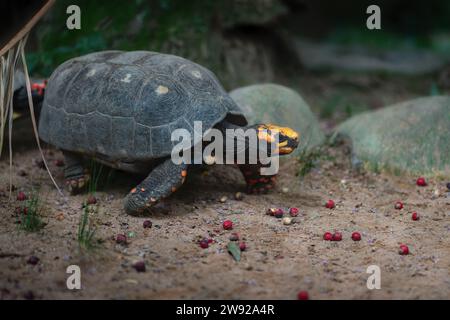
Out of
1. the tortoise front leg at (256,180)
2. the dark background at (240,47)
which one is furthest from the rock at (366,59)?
the tortoise front leg at (256,180)

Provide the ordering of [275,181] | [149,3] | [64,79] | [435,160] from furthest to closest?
[149,3] < [435,160] < [275,181] < [64,79]

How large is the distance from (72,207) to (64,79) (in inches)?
46.2

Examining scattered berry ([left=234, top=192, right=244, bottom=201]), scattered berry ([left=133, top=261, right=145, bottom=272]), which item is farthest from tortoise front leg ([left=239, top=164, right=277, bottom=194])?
scattered berry ([left=133, top=261, right=145, bottom=272])

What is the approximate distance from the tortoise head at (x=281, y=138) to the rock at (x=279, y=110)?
4.49 ft

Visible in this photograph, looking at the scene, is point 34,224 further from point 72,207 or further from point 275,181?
point 275,181

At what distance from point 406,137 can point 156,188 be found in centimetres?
289

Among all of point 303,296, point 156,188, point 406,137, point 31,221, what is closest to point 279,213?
point 156,188

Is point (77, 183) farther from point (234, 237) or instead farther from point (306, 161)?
point (306, 161)

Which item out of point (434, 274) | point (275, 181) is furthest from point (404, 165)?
point (434, 274)

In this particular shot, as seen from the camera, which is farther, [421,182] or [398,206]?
[421,182]

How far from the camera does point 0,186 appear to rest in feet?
15.1

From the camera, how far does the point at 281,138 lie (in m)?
4.29

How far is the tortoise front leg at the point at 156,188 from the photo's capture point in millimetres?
4160

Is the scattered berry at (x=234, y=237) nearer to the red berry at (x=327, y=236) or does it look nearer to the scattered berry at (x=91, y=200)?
the red berry at (x=327, y=236)
